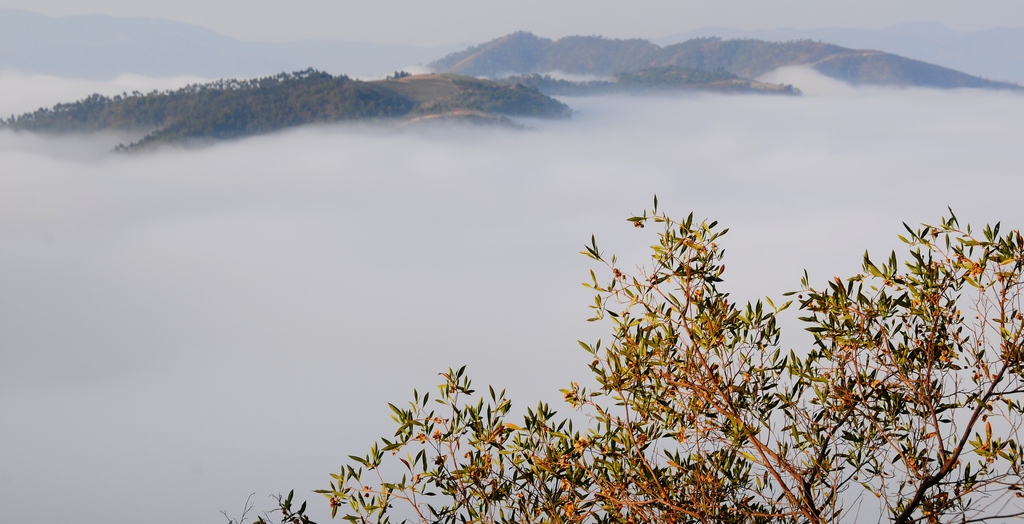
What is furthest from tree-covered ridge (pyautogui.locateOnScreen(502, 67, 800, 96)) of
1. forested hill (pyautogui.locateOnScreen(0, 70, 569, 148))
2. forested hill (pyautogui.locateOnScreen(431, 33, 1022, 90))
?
forested hill (pyautogui.locateOnScreen(0, 70, 569, 148))

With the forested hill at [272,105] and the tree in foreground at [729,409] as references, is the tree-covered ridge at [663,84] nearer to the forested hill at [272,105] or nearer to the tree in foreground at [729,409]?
the forested hill at [272,105]

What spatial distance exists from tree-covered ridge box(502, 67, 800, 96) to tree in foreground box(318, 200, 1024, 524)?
153653mm

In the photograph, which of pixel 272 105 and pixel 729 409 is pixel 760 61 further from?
pixel 729 409

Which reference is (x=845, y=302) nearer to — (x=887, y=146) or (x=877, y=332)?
(x=877, y=332)

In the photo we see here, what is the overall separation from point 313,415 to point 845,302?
82.6m

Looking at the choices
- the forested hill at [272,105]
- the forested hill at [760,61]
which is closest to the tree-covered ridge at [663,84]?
the forested hill at [760,61]

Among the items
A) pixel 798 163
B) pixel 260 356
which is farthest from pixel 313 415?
pixel 798 163

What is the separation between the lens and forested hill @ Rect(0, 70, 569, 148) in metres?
104

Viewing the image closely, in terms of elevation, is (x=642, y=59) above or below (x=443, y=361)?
above

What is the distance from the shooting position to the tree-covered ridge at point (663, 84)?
158875 mm

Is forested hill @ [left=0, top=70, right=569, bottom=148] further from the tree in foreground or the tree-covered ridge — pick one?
the tree in foreground

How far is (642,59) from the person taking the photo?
648 feet

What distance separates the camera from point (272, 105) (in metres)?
110

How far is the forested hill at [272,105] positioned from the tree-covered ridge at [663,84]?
45.9m
